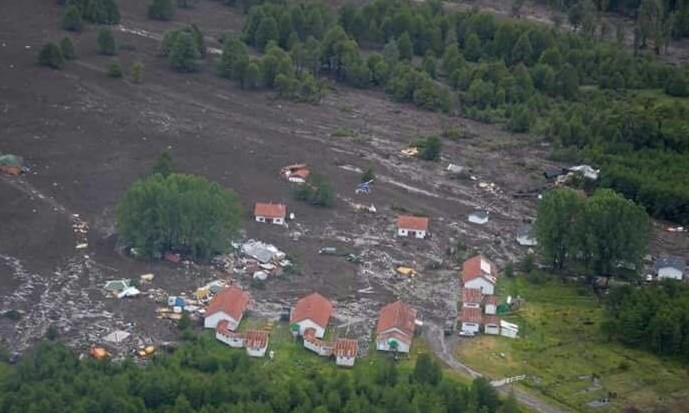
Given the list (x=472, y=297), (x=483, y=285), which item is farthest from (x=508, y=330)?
(x=483, y=285)

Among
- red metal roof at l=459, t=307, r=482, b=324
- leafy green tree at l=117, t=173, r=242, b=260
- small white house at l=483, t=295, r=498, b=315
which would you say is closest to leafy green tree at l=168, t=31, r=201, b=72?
leafy green tree at l=117, t=173, r=242, b=260

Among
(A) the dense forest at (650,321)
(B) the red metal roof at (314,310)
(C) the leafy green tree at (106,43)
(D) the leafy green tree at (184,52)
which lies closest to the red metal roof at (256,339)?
(B) the red metal roof at (314,310)

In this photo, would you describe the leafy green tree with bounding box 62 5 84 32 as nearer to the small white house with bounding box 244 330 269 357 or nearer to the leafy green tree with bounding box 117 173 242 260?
the leafy green tree with bounding box 117 173 242 260

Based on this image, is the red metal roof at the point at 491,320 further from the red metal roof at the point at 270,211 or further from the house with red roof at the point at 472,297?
the red metal roof at the point at 270,211

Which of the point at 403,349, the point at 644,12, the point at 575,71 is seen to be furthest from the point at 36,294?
the point at 644,12

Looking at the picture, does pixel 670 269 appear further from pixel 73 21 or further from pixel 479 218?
pixel 73 21

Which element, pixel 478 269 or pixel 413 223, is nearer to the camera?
pixel 478 269

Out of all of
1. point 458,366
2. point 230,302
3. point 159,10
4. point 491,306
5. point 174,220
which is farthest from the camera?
point 159,10

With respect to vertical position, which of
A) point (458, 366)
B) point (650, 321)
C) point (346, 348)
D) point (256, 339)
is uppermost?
point (650, 321)
